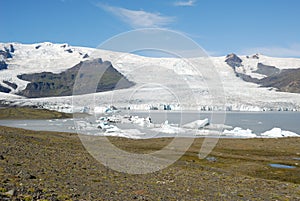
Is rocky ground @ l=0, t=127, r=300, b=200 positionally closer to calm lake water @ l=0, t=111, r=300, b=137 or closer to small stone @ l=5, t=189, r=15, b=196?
small stone @ l=5, t=189, r=15, b=196

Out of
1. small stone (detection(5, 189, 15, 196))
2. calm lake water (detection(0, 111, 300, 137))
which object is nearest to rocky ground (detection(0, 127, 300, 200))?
small stone (detection(5, 189, 15, 196))

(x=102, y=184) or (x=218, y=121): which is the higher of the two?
(x=102, y=184)

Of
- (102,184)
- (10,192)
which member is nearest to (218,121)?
(102,184)

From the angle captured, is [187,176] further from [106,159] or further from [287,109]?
[287,109]

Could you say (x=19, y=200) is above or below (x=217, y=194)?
above

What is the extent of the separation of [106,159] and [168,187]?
881 cm

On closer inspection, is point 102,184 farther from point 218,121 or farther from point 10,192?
point 218,121

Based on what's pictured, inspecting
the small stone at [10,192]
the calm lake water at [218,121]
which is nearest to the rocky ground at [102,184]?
the small stone at [10,192]

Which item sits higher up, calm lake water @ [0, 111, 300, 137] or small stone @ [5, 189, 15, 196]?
small stone @ [5, 189, 15, 196]

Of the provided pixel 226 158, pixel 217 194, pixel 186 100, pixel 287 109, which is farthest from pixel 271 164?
pixel 287 109

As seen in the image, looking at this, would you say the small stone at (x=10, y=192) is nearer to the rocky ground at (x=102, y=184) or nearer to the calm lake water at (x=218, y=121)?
the rocky ground at (x=102, y=184)

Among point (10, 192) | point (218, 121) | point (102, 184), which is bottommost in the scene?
point (218, 121)

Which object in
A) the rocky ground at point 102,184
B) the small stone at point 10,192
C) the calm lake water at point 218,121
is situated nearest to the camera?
the small stone at point 10,192

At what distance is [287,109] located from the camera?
14475cm
